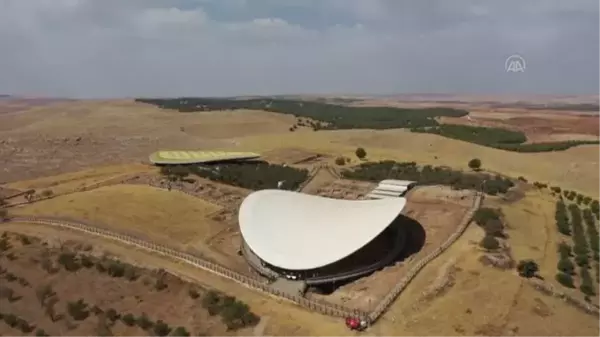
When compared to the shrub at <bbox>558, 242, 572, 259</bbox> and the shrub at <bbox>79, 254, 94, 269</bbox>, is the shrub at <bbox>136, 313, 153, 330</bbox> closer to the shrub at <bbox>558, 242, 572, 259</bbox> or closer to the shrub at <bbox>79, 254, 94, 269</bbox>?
the shrub at <bbox>79, 254, 94, 269</bbox>

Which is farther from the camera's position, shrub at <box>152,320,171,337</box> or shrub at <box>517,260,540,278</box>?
shrub at <box>517,260,540,278</box>

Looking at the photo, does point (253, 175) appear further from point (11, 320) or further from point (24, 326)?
point (24, 326)

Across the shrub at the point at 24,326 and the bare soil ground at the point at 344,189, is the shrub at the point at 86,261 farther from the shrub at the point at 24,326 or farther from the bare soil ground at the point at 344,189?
the bare soil ground at the point at 344,189

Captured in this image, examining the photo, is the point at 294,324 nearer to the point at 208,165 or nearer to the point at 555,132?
the point at 208,165

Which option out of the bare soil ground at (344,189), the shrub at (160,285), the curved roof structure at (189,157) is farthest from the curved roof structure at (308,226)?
the curved roof structure at (189,157)

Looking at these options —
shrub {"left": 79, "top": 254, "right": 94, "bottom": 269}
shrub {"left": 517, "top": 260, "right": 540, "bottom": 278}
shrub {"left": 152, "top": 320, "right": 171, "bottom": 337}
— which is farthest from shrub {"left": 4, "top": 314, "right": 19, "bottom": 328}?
shrub {"left": 517, "top": 260, "right": 540, "bottom": 278}

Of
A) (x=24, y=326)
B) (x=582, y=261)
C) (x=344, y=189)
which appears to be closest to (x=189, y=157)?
(x=344, y=189)
